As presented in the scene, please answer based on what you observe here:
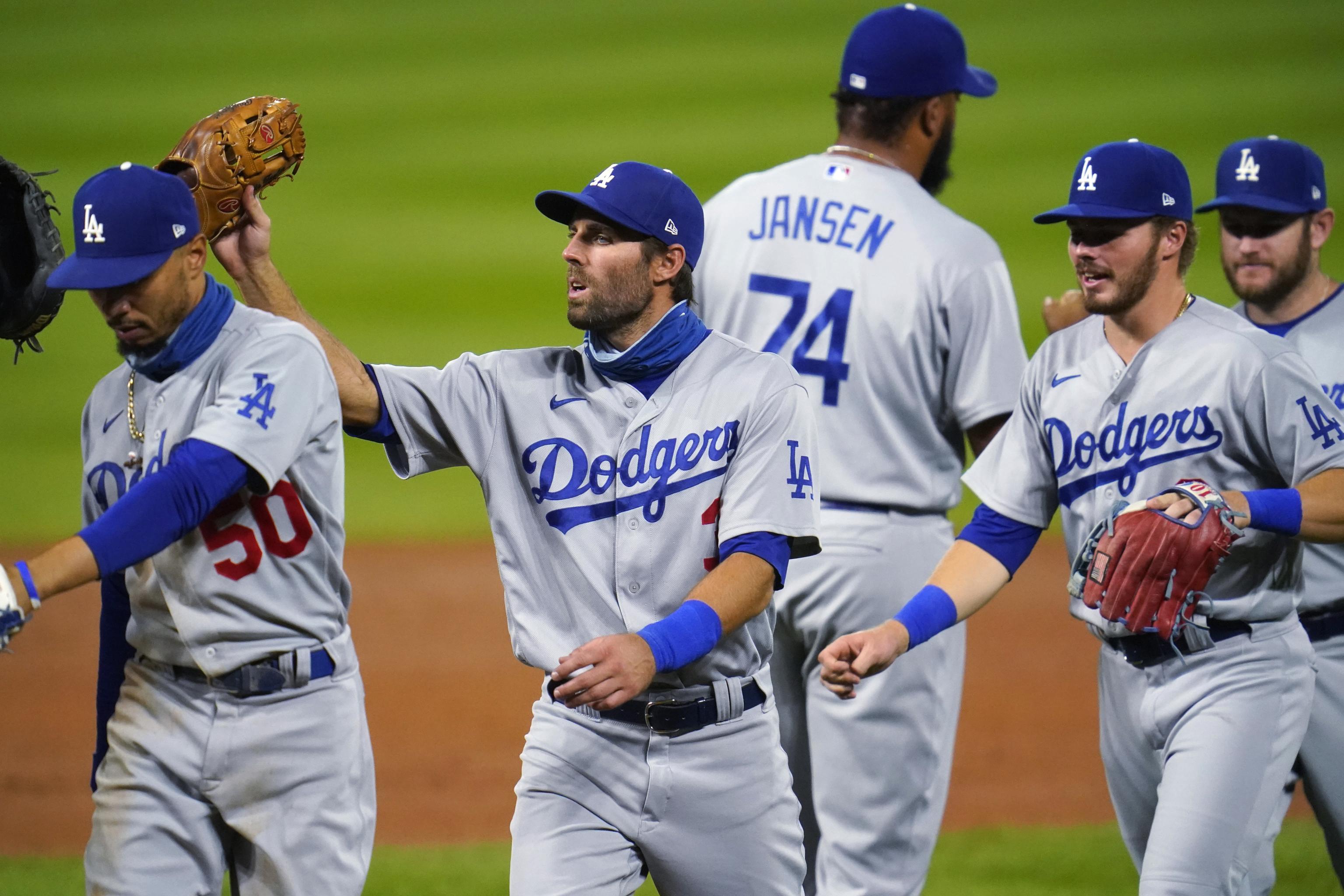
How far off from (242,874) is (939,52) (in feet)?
8.99

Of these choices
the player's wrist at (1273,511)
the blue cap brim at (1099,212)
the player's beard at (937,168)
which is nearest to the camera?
the player's wrist at (1273,511)

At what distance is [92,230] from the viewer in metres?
2.67

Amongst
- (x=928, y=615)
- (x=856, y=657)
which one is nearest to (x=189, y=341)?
(x=856, y=657)

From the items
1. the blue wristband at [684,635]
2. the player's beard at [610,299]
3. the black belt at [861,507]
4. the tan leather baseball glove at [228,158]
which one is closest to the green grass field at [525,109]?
the black belt at [861,507]

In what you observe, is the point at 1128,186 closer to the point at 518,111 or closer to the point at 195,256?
the point at 195,256

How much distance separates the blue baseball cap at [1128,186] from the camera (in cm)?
323

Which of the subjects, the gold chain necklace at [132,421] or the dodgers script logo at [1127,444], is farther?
the dodgers script logo at [1127,444]

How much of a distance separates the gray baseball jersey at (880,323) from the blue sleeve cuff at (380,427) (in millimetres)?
1232

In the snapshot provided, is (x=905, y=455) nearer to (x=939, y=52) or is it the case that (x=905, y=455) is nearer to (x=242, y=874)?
(x=939, y=52)

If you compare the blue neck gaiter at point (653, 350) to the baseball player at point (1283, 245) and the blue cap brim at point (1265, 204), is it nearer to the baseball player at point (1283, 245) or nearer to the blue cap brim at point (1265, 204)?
the baseball player at point (1283, 245)

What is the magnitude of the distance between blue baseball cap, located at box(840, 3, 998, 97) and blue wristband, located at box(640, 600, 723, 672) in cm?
195

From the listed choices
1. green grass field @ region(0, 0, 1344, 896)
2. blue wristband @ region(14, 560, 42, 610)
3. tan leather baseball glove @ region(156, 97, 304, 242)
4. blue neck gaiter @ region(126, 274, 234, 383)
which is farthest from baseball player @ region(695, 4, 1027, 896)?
green grass field @ region(0, 0, 1344, 896)

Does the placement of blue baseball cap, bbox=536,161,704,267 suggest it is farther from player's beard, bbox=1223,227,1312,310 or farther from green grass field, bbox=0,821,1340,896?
green grass field, bbox=0,821,1340,896

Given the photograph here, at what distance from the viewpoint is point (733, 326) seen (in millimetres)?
4008
